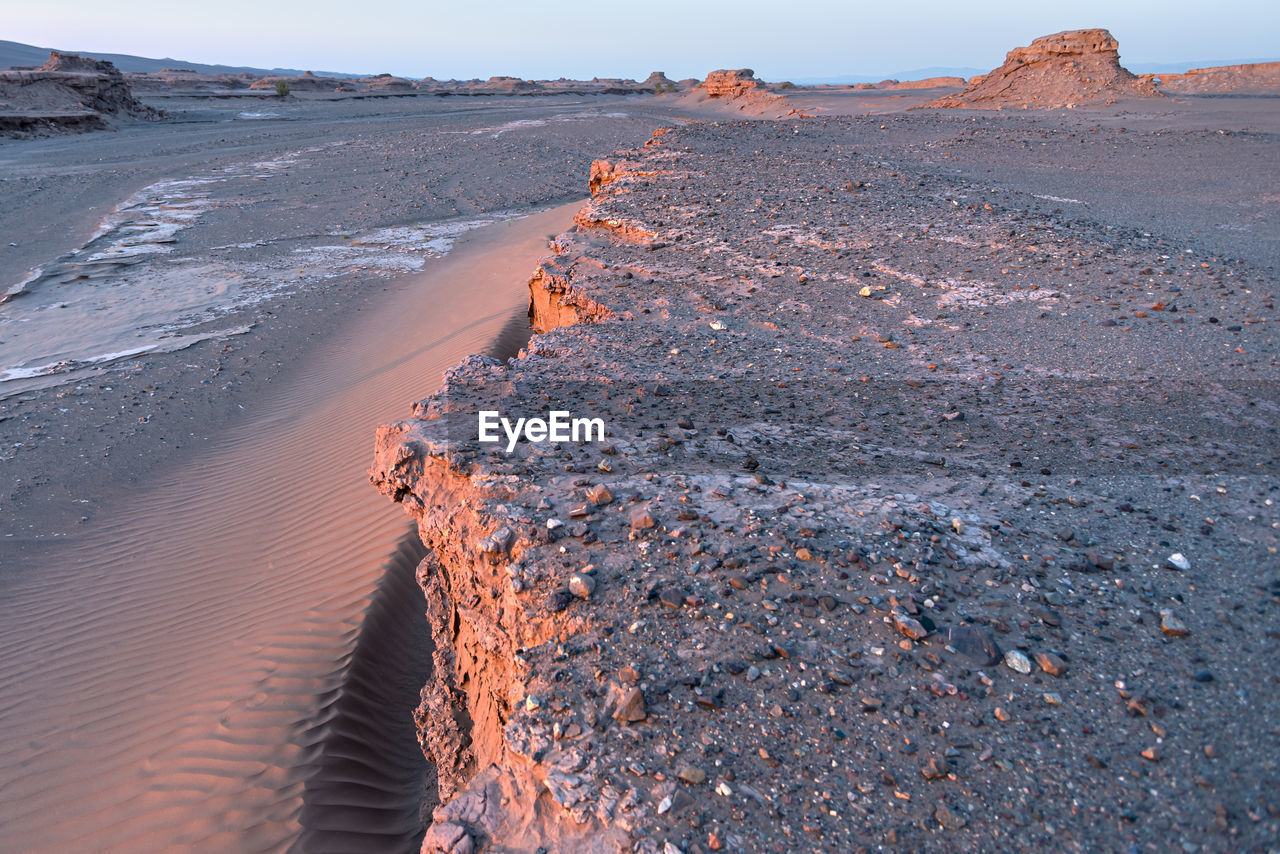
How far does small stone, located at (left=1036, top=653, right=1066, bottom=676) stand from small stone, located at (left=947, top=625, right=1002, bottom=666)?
125 mm

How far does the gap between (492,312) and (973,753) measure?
9337mm

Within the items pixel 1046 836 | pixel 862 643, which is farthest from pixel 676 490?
pixel 1046 836

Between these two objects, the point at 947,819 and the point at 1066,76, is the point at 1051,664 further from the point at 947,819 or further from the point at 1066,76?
the point at 1066,76

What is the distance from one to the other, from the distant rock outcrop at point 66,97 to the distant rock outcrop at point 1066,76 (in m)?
32.0

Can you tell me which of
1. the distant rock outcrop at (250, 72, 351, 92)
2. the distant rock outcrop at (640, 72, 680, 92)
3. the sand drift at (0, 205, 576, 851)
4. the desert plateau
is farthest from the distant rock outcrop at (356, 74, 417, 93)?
the sand drift at (0, 205, 576, 851)

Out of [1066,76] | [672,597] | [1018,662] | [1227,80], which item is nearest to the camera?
[1018,662]

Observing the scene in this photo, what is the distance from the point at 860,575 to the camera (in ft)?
9.09

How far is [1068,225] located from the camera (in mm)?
7512

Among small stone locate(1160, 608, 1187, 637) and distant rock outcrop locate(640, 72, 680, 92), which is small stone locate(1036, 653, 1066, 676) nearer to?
small stone locate(1160, 608, 1187, 637)

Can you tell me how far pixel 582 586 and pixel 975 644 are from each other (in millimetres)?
1385

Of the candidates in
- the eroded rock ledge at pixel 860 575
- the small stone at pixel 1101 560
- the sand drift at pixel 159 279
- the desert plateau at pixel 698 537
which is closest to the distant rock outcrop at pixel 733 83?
the sand drift at pixel 159 279

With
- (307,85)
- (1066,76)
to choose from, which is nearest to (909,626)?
(1066,76)

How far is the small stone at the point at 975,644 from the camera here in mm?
2420

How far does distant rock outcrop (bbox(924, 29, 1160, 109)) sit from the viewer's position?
1972 centimetres
